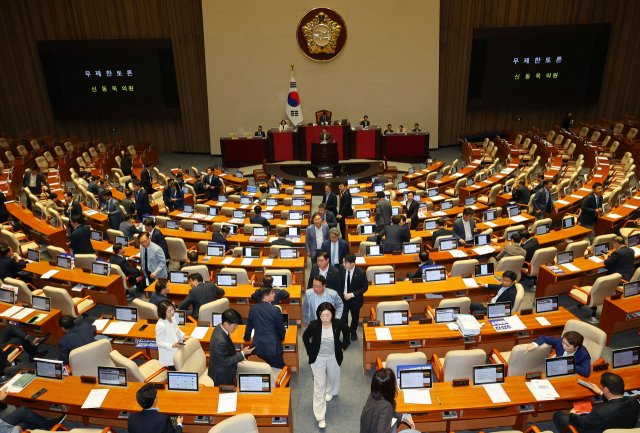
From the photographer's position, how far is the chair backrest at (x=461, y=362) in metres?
4.84

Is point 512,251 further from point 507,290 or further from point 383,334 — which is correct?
point 383,334

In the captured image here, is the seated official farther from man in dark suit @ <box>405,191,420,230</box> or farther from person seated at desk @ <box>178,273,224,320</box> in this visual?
man in dark suit @ <box>405,191,420,230</box>

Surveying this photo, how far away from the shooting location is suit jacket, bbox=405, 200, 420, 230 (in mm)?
9508

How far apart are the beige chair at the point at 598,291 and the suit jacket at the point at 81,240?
28.7 feet

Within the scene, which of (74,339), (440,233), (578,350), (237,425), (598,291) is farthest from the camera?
(440,233)

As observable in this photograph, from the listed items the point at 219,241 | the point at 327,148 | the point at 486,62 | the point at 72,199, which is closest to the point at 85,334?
the point at 219,241

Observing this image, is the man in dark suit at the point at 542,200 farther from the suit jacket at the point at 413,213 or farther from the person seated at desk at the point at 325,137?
the person seated at desk at the point at 325,137

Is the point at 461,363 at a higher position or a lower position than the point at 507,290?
lower

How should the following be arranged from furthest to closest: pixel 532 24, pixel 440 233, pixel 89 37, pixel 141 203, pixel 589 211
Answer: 1. pixel 89 37
2. pixel 532 24
3. pixel 141 203
4. pixel 589 211
5. pixel 440 233

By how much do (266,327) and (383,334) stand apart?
5.11ft

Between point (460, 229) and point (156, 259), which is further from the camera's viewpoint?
point (460, 229)

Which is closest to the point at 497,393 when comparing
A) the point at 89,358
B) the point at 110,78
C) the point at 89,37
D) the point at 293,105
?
the point at 89,358

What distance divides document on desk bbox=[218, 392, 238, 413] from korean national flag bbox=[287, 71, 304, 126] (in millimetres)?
15850

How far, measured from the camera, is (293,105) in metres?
19.1
